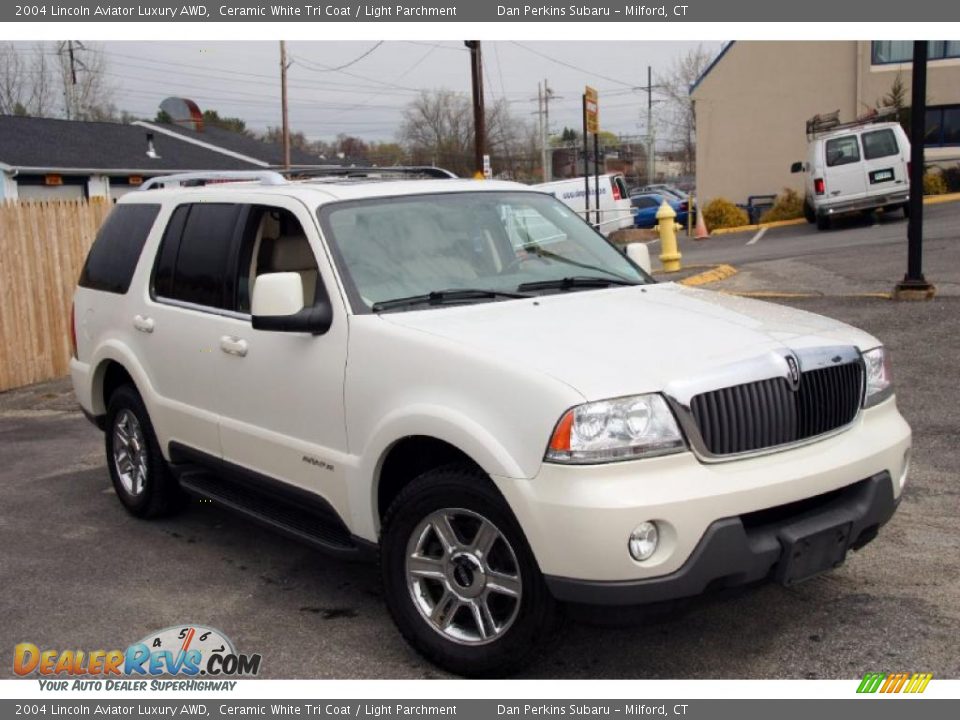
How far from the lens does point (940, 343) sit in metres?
9.42

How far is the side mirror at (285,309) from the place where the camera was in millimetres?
4508

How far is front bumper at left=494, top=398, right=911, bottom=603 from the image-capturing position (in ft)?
11.5

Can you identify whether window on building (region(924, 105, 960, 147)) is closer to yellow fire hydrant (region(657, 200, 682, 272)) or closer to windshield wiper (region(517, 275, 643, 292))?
yellow fire hydrant (region(657, 200, 682, 272))

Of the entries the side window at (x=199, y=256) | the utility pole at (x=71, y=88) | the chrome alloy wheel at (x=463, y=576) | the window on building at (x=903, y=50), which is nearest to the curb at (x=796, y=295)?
the side window at (x=199, y=256)

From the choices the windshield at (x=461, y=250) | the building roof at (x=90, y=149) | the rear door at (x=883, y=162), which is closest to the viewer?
the windshield at (x=461, y=250)

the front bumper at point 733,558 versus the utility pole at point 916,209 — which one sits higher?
the utility pole at point 916,209

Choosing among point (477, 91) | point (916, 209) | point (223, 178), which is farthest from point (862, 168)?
point (223, 178)

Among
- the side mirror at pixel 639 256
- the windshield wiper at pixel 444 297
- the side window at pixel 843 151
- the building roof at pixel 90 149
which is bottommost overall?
the windshield wiper at pixel 444 297

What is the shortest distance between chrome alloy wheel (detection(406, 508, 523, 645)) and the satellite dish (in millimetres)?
43151

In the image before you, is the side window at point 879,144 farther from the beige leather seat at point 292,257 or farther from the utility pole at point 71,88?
the utility pole at point 71,88

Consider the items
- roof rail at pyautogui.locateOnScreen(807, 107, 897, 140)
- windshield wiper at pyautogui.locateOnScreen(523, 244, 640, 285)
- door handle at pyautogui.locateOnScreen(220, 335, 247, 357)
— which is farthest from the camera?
roof rail at pyautogui.locateOnScreen(807, 107, 897, 140)

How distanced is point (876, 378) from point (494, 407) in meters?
1.69

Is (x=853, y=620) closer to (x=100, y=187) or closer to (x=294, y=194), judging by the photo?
(x=294, y=194)

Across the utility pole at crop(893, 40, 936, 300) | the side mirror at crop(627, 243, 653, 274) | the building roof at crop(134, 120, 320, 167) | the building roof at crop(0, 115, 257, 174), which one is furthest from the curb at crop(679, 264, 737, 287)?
the building roof at crop(134, 120, 320, 167)
